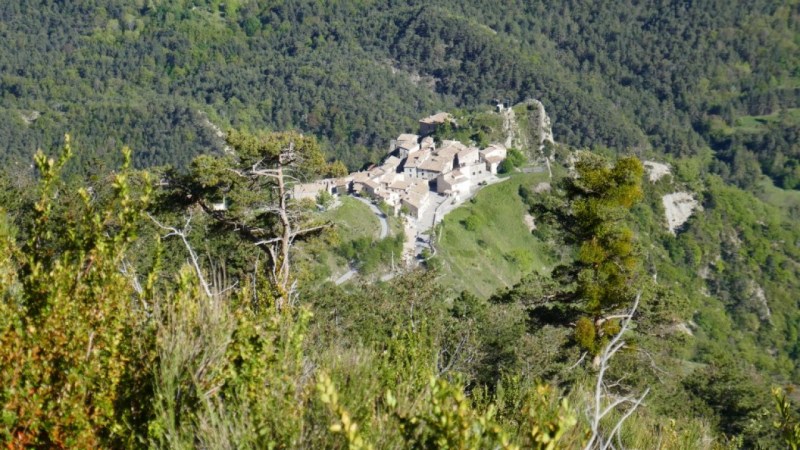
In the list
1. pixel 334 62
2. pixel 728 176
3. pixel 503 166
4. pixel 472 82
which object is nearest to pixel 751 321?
pixel 503 166

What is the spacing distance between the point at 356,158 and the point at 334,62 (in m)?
27.7

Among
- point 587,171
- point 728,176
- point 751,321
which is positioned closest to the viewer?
point 587,171

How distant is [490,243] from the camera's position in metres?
39.4

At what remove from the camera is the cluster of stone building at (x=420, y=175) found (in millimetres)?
39375

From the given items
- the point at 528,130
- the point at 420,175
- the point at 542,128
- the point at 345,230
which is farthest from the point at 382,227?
the point at 542,128

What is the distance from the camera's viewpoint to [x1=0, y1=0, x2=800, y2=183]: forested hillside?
2763 inches

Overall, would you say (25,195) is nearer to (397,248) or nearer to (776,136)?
(397,248)

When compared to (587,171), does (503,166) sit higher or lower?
lower

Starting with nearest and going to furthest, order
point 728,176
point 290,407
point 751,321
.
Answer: point 290,407, point 751,321, point 728,176

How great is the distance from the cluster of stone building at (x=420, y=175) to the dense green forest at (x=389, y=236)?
200 centimetres

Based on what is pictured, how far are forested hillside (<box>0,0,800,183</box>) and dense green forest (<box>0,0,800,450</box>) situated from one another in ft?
1.45

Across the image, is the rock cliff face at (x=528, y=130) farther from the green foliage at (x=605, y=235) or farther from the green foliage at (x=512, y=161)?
the green foliage at (x=605, y=235)

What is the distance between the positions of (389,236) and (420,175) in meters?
11.4

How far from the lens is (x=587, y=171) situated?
10484mm
